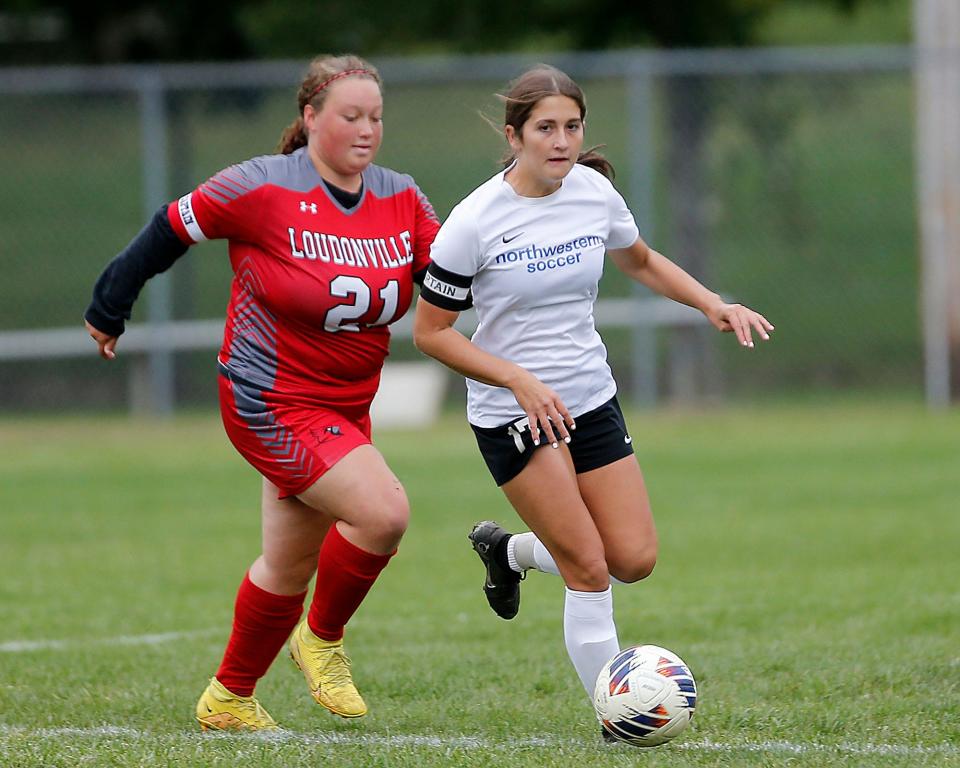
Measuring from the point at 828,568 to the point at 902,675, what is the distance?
2568 millimetres

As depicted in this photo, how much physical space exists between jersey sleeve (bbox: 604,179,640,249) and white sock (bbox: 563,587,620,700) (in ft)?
3.68

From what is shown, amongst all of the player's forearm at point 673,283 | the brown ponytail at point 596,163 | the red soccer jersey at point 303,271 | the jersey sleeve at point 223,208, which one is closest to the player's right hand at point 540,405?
the red soccer jersey at point 303,271

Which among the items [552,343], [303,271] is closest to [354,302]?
[303,271]

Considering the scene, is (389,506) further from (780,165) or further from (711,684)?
(780,165)

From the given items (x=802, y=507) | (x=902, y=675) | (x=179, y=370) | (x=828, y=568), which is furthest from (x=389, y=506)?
(x=179, y=370)

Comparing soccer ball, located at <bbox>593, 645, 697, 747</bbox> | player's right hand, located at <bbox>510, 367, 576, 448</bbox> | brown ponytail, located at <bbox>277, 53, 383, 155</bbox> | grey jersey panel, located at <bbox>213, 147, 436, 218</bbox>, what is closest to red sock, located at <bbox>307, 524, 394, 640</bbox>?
player's right hand, located at <bbox>510, 367, 576, 448</bbox>

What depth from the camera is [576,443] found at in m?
5.12

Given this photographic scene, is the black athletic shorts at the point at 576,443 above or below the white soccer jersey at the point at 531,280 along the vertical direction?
below

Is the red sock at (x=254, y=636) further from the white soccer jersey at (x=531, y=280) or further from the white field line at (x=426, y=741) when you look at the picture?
the white soccer jersey at (x=531, y=280)

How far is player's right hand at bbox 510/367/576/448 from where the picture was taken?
476 cm

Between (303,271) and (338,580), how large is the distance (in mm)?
992

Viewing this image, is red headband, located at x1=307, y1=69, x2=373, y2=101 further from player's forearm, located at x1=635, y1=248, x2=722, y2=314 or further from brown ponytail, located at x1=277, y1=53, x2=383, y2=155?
player's forearm, located at x1=635, y1=248, x2=722, y2=314

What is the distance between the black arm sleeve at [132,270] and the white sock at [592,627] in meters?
1.68

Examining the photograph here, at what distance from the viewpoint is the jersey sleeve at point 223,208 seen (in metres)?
5.16
